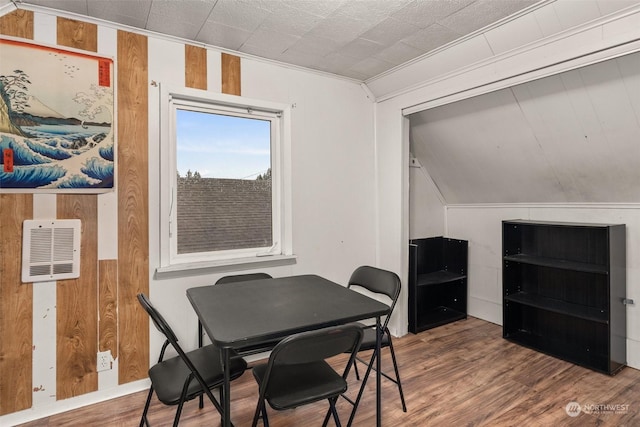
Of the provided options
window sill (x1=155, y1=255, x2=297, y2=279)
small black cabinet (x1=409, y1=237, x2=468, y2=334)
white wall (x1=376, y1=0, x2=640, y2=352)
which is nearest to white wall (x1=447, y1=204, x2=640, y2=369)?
white wall (x1=376, y1=0, x2=640, y2=352)

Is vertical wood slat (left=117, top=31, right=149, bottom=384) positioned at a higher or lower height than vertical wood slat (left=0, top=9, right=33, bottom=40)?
lower

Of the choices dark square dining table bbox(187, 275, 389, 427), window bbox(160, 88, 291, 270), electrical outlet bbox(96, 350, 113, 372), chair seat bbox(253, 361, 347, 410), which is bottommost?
electrical outlet bbox(96, 350, 113, 372)

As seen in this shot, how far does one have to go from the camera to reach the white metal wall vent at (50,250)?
6.72 ft

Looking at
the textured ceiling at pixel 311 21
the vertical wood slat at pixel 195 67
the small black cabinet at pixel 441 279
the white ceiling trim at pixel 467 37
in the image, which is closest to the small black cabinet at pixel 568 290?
the small black cabinet at pixel 441 279

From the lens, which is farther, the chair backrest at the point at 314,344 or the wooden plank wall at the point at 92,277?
the wooden plank wall at the point at 92,277

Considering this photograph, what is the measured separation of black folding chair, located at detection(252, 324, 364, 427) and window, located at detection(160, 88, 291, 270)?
48.6 inches

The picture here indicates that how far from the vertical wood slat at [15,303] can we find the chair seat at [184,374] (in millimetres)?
933

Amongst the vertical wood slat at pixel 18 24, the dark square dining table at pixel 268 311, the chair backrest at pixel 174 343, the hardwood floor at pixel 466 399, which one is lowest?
the hardwood floor at pixel 466 399

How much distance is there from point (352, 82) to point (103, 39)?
2.02m

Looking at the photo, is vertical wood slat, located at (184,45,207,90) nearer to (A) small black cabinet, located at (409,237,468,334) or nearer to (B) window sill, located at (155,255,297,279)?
(B) window sill, located at (155,255,297,279)

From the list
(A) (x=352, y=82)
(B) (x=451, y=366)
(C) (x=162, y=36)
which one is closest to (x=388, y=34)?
(A) (x=352, y=82)

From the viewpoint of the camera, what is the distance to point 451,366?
270 centimetres

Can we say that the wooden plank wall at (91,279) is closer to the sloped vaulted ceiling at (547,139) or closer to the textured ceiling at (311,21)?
the textured ceiling at (311,21)

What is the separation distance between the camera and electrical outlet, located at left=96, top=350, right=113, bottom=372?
2.24 metres
